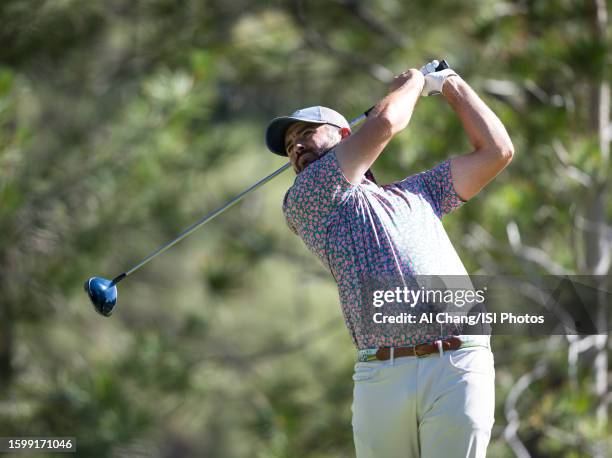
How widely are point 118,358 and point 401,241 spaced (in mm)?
3589

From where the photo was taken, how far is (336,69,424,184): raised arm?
188cm

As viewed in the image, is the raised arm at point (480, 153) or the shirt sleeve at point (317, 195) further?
the raised arm at point (480, 153)

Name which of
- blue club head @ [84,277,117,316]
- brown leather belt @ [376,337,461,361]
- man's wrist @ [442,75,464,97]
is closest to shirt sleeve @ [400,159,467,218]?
man's wrist @ [442,75,464,97]

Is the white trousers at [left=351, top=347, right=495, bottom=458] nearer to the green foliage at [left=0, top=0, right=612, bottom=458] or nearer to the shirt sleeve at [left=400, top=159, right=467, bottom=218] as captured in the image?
the shirt sleeve at [left=400, top=159, right=467, bottom=218]

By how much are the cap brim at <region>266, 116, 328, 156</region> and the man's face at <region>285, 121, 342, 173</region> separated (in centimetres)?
3

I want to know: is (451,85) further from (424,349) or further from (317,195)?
(424,349)

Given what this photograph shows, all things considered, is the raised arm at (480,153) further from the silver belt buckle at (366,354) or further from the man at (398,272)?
the silver belt buckle at (366,354)

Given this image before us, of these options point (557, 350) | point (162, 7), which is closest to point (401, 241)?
point (557, 350)

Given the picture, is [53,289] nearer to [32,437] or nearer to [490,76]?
[32,437]

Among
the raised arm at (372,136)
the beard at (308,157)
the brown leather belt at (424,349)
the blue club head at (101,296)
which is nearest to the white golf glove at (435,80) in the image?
the raised arm at (372,136)

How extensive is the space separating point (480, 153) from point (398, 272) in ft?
1.29

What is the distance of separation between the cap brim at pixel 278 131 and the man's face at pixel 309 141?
3 centimetres

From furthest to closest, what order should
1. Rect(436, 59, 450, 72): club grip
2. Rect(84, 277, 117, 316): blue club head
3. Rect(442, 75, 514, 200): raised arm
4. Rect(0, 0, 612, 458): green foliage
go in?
Rect(0, 0, 612, 458): green foliage → Rect(84, 277, 117, 316): blue club head → Rect(436, 59, 450, 72): club grip → Rect(442, 75, 514, 200): raised arm

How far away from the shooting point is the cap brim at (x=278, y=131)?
2.10 m
